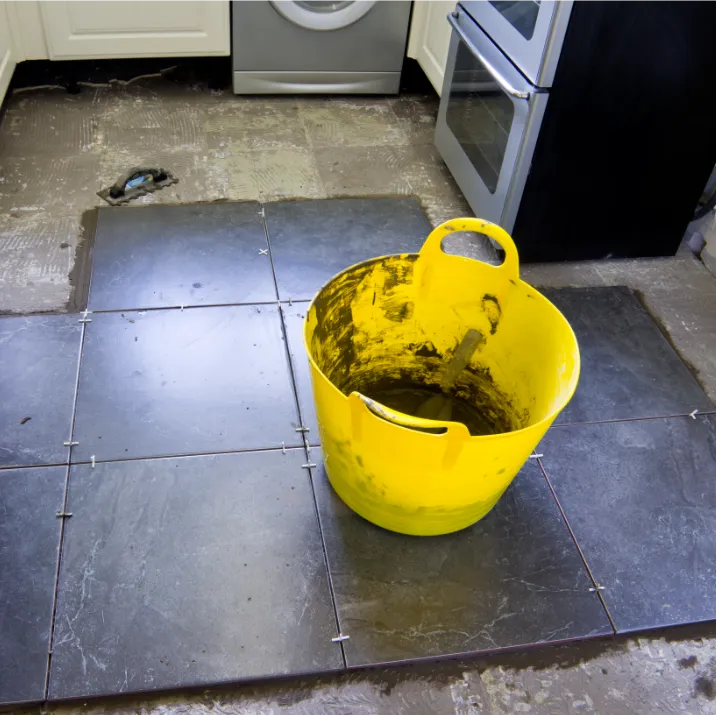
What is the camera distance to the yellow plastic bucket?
1.13 meters

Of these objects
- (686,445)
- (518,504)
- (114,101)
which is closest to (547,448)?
(518,504)

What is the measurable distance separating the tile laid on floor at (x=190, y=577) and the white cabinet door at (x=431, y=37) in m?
1.56

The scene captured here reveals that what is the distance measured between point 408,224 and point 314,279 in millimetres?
387

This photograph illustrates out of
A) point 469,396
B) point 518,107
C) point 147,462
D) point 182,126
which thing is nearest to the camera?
point 147,462

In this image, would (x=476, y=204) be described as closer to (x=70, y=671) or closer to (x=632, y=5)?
(x=632, y=5)

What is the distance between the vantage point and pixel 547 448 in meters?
1.57

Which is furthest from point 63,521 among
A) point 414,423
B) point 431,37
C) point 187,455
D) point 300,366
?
point 431,37

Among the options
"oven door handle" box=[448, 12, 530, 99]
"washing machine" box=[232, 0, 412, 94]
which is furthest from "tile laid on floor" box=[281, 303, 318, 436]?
"washing machine" box=[232, 0, 412, 94]

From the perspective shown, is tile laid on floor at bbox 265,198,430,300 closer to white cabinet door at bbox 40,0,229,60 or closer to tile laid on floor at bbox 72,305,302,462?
tile laid on floor at bbox 72,305,302,462

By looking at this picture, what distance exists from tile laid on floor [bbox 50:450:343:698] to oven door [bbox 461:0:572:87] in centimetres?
104

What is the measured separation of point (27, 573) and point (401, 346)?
0.82 m

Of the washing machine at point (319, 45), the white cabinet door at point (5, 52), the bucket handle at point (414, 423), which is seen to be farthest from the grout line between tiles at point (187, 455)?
the washing machine at point (319, 45)

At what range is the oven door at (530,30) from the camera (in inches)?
62.6

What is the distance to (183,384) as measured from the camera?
1.61m
